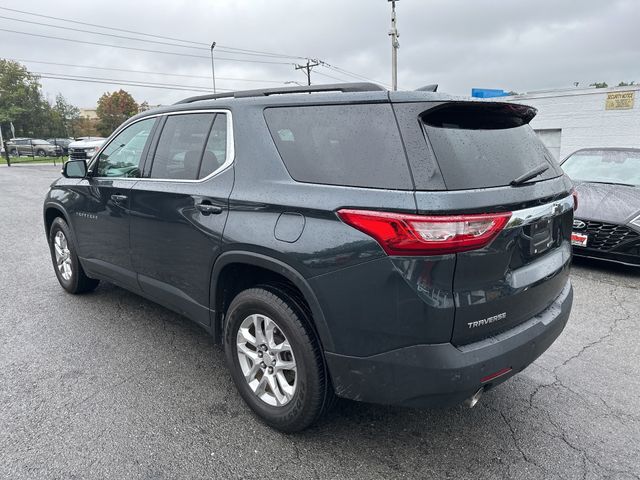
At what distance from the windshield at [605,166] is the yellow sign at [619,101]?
11.6m

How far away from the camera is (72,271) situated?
181 inches

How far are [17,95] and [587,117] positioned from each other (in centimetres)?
4897

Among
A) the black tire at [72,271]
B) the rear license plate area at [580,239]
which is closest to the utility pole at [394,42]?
the rear license plate area at [580,239]

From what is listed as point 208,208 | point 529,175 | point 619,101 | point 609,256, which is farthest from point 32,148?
point 529,175

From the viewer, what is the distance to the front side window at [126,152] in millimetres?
3578

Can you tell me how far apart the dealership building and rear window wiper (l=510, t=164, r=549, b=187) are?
1472 cm

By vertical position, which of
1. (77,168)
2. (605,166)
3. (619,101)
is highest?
(619,101)

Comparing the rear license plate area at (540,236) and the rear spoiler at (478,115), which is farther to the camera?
the rear license plate area at (540,236)

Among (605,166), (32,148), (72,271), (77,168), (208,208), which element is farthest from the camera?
(32,148)

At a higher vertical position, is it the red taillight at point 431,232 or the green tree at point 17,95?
→ the green tree at point 17,95

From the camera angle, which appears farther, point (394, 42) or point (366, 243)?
point (394, 42)

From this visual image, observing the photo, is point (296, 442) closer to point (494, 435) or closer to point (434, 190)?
point (494, 435)

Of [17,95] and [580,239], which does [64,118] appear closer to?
[17,95]

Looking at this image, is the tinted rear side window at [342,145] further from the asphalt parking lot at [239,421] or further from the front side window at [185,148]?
the asphalt parking lot at [239,421]
